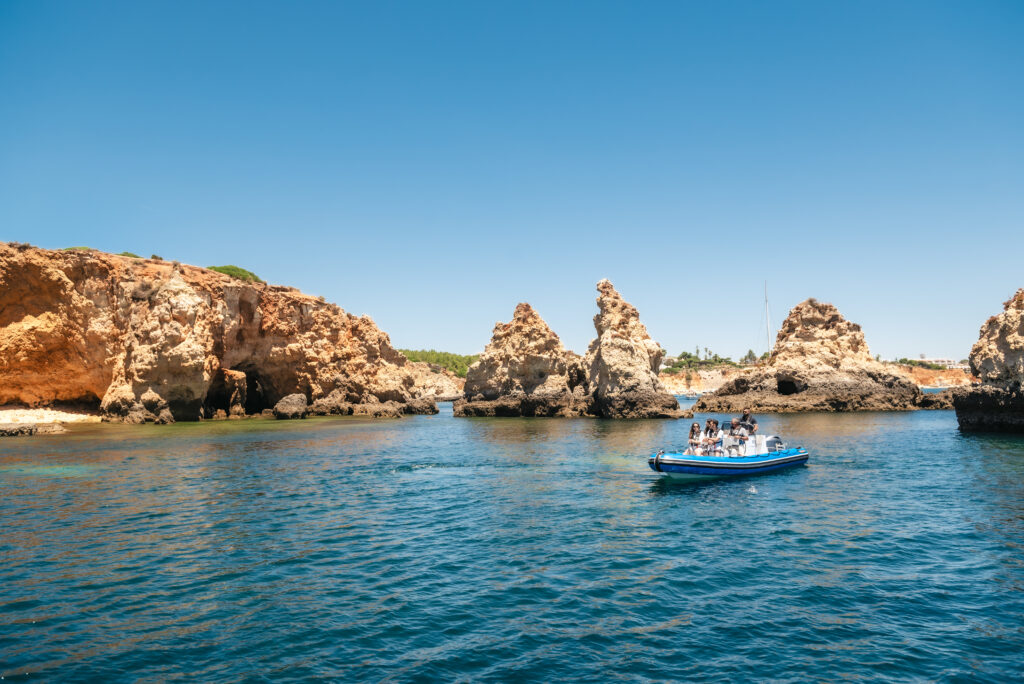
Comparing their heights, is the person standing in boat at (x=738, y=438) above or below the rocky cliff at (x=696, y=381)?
below

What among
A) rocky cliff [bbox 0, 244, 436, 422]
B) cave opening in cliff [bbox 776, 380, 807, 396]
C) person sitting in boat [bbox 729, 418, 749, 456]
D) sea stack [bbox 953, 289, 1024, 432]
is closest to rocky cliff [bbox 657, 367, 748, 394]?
cave opening in cliff [bbox 776, 380, 807, 396]

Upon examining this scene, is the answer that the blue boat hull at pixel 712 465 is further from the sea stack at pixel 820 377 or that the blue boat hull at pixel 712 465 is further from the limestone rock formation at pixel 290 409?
the sea stack at pixel 820 377

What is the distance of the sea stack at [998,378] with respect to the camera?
32938 millimetres

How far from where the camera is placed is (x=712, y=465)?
23.3m

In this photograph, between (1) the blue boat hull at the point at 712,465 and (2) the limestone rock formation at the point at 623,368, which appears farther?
(2) the limestone rock formation at the point at 623,368

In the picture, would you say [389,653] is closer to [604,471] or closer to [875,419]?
[604,471]

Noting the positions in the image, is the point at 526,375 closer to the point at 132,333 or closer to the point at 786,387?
the point at 786,387

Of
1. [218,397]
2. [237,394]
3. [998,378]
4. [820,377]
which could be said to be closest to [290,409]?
[237,394]

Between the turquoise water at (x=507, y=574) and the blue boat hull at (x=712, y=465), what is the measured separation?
59cm

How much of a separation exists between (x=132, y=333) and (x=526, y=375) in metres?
37.3

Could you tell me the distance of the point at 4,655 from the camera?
28.2 ft

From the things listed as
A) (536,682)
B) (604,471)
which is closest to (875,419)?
(604,471)

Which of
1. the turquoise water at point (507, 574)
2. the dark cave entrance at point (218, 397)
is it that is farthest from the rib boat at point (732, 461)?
the dark cave entrance at point (218, 397)

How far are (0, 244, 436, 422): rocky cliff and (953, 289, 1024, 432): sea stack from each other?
56355 millimetres
